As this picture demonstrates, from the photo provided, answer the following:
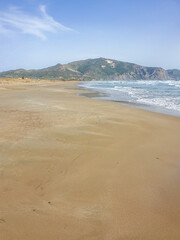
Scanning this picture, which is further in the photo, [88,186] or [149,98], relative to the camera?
[149,98]

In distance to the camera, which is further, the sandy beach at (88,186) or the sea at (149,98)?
the sea at (149,98)

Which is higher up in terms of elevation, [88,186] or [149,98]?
[149,98]

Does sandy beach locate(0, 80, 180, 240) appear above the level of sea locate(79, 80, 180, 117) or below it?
below

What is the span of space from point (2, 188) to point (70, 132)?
293 cm

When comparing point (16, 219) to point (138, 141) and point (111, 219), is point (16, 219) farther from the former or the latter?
point (138, 141)

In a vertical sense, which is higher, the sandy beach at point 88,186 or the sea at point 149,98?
the sea at point 149,98

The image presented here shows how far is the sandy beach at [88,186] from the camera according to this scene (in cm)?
189

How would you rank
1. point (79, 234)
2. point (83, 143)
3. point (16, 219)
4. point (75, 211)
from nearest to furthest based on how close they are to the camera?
1. point (79, 234)
2. point (16, 219)
3. point (75, 211)
4. point (83, 143)

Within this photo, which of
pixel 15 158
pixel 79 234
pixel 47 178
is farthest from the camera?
pixel 15 158

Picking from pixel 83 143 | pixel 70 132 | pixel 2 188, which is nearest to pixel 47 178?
pixel 2 188

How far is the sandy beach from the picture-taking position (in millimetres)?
1894

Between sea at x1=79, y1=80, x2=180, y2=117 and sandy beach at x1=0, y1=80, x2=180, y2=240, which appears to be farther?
sea at x1=79, y1=80, x2=180, y2=117

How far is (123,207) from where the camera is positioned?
2240 mm

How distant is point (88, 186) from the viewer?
2.71 m
